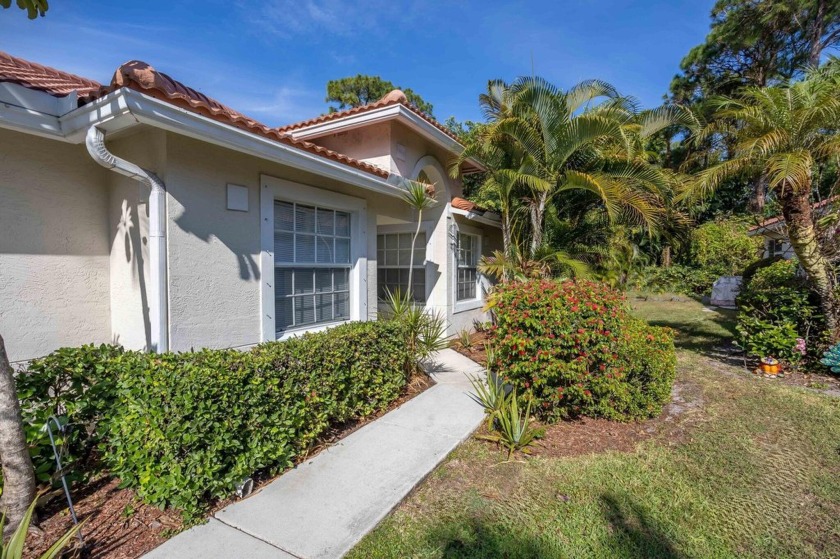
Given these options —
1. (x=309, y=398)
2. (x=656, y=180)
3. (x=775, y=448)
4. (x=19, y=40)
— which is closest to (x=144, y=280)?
(x=309, y=398)

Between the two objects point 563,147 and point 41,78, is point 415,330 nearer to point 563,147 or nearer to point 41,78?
point 563,147

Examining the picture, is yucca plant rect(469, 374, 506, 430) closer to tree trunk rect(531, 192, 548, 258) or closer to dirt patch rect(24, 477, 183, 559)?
dirt patch rect(24, 477, 183, 559)

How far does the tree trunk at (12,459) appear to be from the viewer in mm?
2678

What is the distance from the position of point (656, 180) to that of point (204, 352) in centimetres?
906

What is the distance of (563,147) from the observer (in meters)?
8.41

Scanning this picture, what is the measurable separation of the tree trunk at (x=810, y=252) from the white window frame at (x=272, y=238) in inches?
279

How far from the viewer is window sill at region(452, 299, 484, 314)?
10280 mm

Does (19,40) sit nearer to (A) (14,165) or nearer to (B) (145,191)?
(A) (14,165)

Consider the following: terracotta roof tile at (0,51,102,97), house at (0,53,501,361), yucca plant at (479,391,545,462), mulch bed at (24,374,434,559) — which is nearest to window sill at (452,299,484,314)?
house at (0,53,501,361)

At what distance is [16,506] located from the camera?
2.78m

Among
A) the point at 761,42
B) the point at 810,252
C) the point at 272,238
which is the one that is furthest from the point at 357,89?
the point at 810,252

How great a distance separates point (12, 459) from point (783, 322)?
10476 millimetres

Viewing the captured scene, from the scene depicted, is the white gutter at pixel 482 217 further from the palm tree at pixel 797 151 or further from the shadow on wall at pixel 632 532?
the shadow on wall at pixel 632 532

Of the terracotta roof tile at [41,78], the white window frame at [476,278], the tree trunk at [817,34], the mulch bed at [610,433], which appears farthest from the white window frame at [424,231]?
the tree trunk at [817,34]
